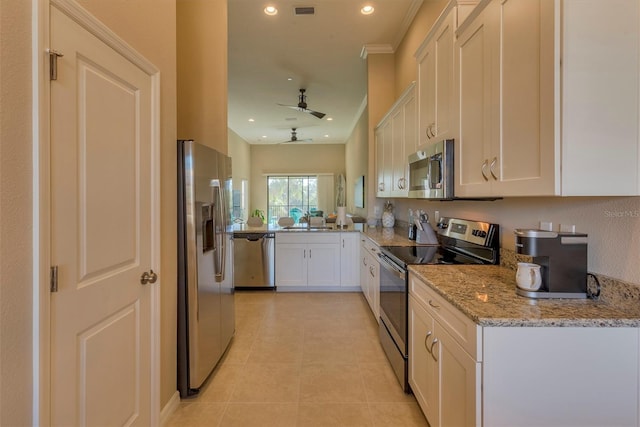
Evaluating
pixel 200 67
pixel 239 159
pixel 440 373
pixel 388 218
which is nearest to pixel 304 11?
pixel 200 67

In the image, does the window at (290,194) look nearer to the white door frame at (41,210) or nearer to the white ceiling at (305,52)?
the white ceiling at (305,52)

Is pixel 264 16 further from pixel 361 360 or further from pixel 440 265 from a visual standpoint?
pixel 361 360

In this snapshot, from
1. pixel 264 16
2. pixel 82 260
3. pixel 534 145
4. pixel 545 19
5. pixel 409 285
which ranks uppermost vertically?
pixel 264 16

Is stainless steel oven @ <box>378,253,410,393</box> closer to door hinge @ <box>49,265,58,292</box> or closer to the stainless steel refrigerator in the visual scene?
the stainless steel refrigerator

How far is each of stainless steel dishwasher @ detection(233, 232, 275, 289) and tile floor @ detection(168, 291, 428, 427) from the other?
0.93m

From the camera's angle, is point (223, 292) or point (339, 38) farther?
point (339, 38)

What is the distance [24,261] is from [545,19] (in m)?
1.97

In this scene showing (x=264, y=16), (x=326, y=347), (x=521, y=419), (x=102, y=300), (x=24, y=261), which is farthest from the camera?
(x=264, y=16)

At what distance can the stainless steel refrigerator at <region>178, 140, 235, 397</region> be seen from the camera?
2049 millimetres

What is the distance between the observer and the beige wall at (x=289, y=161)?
10.1 m

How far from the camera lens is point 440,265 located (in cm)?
200

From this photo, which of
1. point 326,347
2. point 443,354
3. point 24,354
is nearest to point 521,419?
point 443,354

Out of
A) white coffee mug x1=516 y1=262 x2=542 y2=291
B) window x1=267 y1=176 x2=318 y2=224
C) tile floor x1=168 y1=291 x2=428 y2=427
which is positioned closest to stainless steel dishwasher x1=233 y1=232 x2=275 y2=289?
tile floor x1=168 y1=291 x2=428 y2=427

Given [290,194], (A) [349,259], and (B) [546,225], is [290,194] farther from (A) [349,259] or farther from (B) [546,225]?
(B) [546,225]
